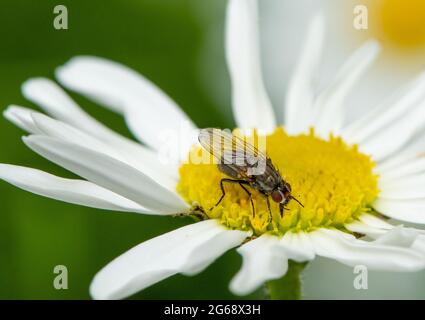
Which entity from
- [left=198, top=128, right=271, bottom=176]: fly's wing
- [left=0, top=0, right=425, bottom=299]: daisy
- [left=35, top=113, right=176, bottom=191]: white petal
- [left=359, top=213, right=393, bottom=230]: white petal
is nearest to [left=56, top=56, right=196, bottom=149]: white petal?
[left=0, top=0, right=425, bottom=299]: daisy

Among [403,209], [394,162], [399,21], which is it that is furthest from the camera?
[399,21]

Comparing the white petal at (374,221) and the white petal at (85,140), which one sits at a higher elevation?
the white petal at (85,140)

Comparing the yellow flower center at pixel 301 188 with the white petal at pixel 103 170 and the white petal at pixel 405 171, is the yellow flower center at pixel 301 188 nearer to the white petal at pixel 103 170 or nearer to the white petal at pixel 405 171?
the white petal at pixel 405 171

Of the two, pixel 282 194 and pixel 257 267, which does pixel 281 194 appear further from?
pixel 257 267

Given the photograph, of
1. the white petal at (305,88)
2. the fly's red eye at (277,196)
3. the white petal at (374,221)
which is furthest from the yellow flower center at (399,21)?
the fly's red eye at (277,196)

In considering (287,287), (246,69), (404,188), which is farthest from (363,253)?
(246,69)
